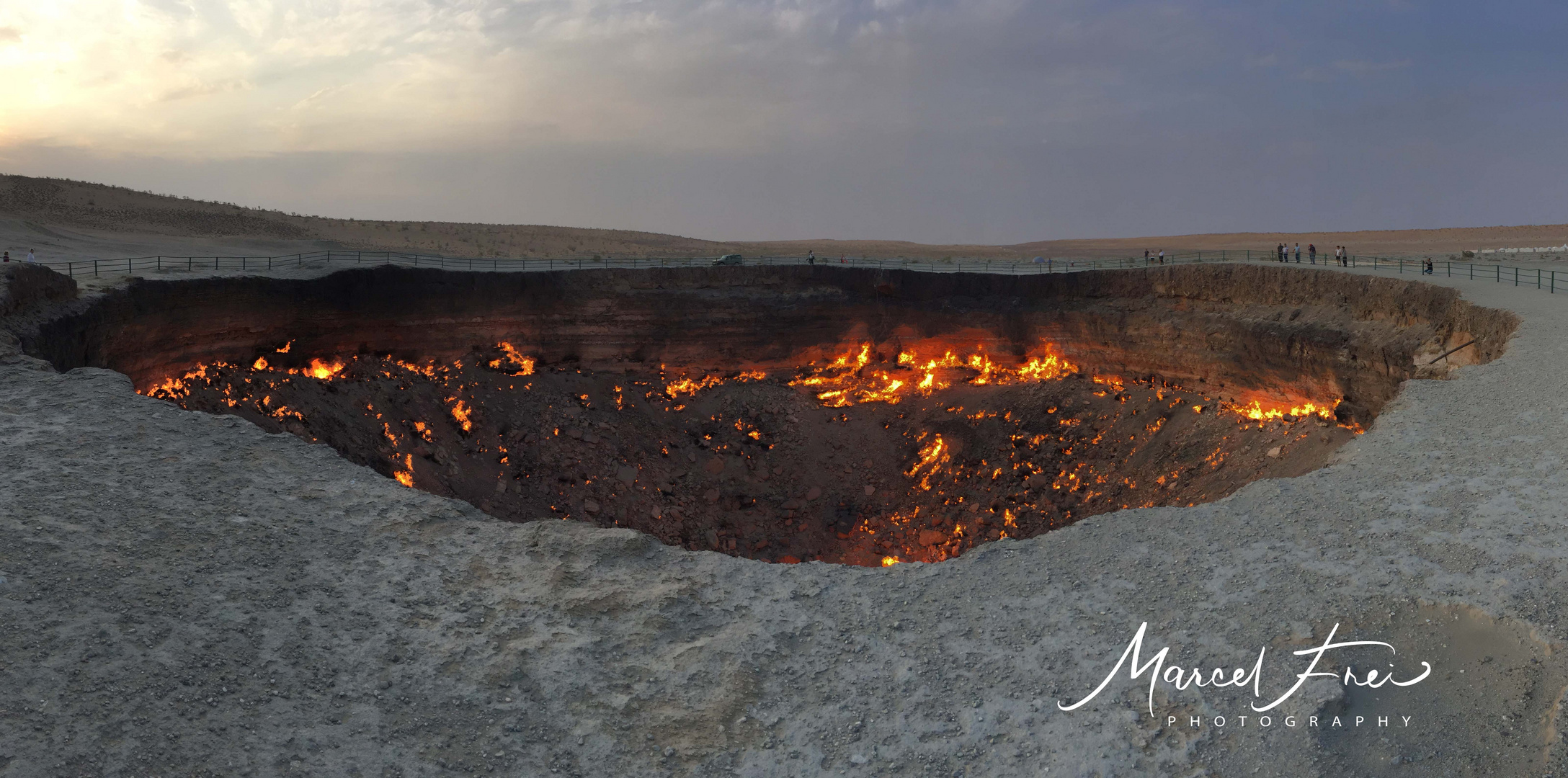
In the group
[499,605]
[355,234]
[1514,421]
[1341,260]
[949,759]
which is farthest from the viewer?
[355,234]

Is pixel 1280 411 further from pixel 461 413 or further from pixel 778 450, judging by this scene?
pixel 461 413

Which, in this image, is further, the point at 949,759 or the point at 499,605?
the point at 499,605

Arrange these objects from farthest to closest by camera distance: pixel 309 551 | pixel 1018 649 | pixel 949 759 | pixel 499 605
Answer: pixel 309 551
pixel 499 605
pixel 1018 649
pixel 949 759

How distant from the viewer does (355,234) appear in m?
83.8

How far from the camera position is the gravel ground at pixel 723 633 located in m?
7.29

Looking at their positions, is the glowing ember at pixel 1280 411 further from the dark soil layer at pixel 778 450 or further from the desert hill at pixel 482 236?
the desert hill at pixel 482 236

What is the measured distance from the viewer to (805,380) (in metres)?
35.3

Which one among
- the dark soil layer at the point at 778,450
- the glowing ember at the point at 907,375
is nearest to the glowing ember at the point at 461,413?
the dark soil layer at the point at 778,450

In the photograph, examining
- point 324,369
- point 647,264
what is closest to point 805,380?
point 647,264

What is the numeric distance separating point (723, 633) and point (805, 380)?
26.5 meters

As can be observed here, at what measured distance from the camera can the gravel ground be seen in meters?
7.29

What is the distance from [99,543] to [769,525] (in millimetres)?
20286

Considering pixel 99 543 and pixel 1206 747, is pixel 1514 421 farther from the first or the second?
pixel 99 543

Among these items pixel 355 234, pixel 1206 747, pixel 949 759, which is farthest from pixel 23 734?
pixel 355 234
